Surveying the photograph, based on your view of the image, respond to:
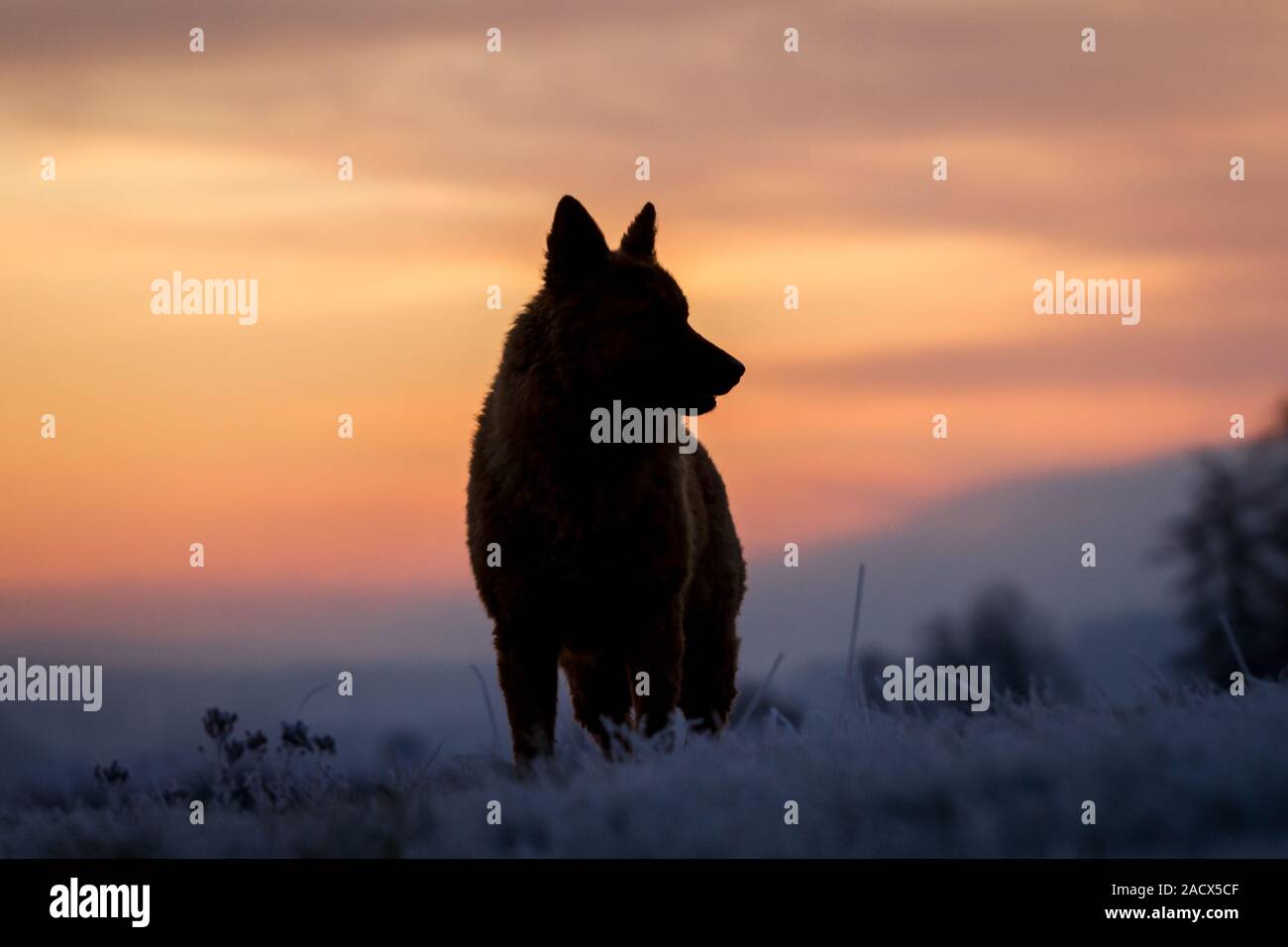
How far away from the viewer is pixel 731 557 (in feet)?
33.5

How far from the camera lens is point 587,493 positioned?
824 centimetres

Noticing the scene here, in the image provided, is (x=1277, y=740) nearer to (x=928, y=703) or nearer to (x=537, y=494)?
(x=928, y=703)

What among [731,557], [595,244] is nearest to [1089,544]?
[731,557]

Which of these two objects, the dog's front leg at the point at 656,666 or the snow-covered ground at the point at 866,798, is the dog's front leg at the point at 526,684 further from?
the snow-covered ground at the point at 866,798

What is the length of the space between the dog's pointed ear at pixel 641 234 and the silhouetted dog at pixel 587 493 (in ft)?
1.07

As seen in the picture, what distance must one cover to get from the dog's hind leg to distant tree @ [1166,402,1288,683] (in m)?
13.5

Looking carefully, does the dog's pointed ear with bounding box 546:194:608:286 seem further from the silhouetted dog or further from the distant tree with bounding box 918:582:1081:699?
the distant tree with bounding box 918:582:1081:699

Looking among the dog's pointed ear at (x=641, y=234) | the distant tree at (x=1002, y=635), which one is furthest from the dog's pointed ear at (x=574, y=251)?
the distant tree at (x=1002, y=635)

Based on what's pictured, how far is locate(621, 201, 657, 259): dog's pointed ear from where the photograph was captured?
8.92 meters

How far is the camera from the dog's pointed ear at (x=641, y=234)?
892cm

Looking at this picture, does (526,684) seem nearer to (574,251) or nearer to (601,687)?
(601,687)

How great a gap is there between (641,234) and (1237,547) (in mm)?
14837

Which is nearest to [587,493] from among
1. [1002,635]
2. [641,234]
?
[641,234]
